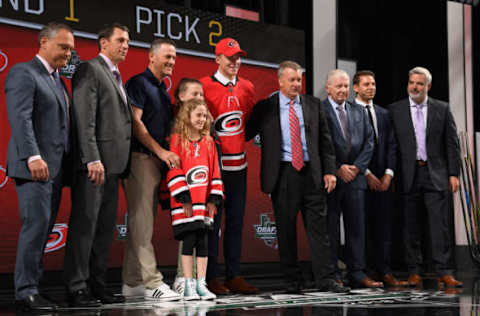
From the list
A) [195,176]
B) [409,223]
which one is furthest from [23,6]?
[409,223]

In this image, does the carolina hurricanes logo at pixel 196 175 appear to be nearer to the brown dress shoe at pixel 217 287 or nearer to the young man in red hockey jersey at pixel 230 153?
the young man in red hockey jersey at pixel 230 153

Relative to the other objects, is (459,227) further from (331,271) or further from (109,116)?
(109,116)

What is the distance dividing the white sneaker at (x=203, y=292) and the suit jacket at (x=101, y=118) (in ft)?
2.77

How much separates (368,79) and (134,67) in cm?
188

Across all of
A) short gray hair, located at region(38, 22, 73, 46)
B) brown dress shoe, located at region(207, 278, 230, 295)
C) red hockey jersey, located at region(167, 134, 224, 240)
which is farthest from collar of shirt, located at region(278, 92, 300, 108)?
short gray hair, located at region(38, 22, 73, 46)

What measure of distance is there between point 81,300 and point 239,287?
1.13 metres

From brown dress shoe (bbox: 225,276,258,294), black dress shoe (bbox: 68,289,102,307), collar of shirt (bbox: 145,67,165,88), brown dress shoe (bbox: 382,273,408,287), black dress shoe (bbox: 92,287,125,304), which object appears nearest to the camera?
black dress shoe (bbox: 68,289,102,307)

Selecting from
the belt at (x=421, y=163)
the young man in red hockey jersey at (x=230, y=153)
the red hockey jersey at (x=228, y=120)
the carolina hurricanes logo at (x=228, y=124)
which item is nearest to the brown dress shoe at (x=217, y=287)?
the young man in red hockey jersey at (x=230, y=153)

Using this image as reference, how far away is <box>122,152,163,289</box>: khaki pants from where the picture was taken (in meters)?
3.70

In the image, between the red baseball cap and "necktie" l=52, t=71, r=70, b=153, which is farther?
the red baseball cap

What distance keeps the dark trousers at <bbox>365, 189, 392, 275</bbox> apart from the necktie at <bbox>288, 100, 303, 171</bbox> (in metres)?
0.94

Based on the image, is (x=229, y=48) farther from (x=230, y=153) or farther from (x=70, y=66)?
(x=70, y=66)

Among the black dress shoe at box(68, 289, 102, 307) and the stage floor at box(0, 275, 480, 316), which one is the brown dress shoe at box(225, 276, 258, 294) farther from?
A: the black dress shoe at box(68, 289, 102, 307)

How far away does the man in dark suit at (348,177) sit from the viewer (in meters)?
4.36
